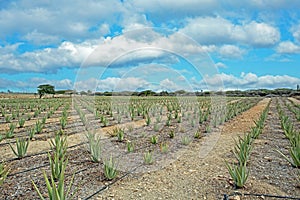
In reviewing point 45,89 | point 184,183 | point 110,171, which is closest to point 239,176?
point 184,183

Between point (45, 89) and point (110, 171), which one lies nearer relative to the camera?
point (110, 171)

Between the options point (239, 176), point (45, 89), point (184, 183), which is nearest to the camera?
point (239, 176)

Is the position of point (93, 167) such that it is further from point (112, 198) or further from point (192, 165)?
point (192, 165)

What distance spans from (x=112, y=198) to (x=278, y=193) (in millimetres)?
2328

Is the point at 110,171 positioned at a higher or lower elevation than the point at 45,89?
lower

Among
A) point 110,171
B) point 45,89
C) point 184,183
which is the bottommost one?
point 184,183

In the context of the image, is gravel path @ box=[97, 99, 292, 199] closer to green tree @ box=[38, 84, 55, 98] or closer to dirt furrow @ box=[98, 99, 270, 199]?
dirt furrow @ box=[98, 99, 270, 199]

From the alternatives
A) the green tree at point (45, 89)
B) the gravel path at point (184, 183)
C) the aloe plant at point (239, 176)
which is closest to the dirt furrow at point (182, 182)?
the gravel path at point (184, 183)

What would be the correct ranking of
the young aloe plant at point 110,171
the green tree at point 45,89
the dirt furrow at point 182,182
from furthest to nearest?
the green tree at point 45,89
the young aloe plant at point 110,171
the dirt furrow at point 182,182

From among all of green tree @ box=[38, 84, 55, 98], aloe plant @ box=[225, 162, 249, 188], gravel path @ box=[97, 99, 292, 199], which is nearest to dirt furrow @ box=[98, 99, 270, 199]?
gravel path @ box=[97, 99, 292, 199]

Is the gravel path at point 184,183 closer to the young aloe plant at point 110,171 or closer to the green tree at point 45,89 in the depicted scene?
the young aloe plant at point 110,171

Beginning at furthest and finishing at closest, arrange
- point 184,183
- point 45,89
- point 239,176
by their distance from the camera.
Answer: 1. point 45,89
2. point 184,183
3. point 239,176

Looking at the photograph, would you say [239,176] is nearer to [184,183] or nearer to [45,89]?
[184,183]

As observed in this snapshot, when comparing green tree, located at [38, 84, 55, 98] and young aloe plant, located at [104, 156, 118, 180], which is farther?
green tree, located at [38, 84, 55, 98]
